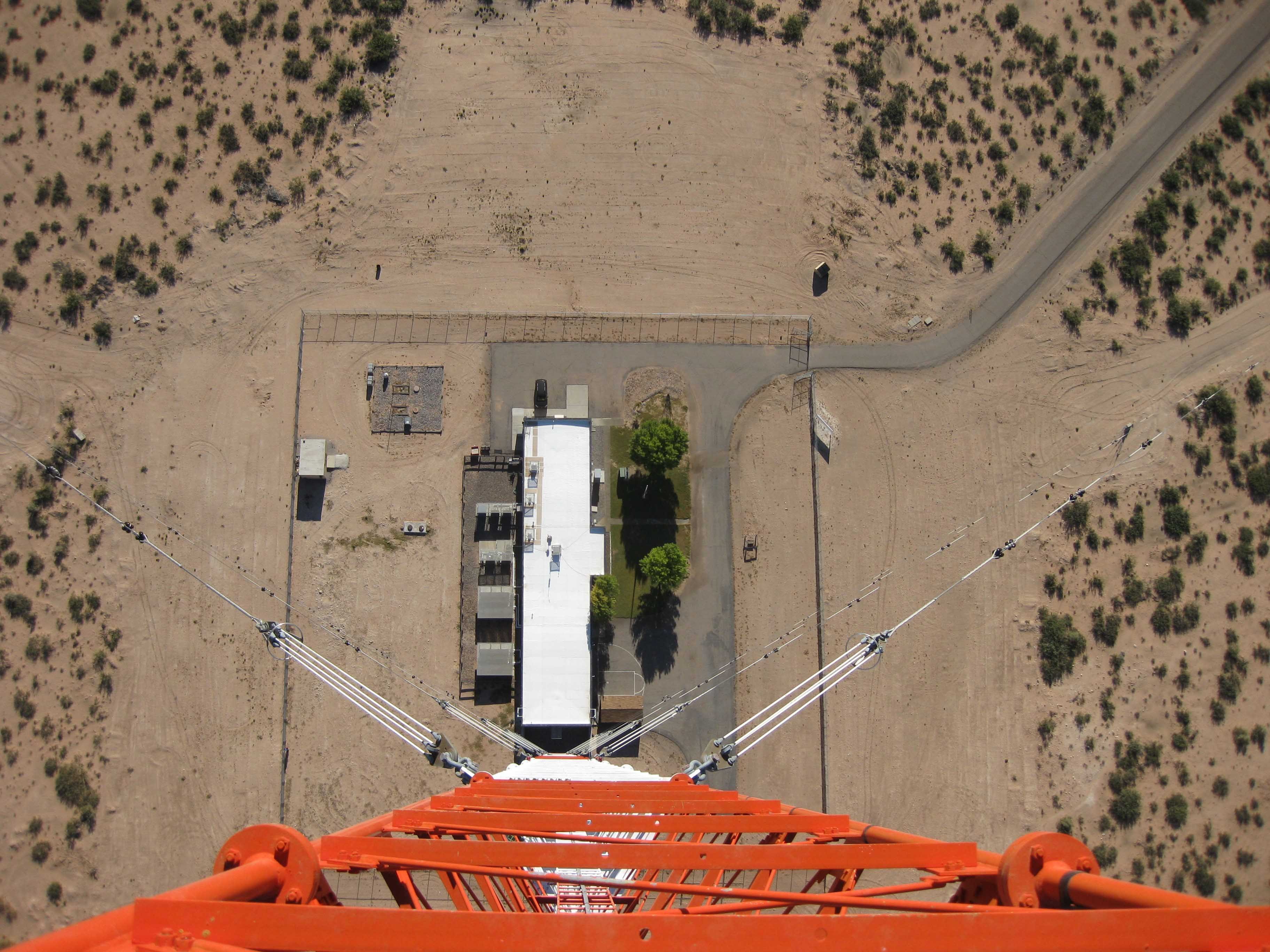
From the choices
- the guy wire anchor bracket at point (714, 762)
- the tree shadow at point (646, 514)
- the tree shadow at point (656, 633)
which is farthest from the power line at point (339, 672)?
the tree shadow at point (646, 514)

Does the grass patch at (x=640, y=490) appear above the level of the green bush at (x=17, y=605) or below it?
above

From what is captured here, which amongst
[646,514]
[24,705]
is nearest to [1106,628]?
[646,514]

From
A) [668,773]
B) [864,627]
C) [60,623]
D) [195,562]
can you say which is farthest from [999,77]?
[60,623]

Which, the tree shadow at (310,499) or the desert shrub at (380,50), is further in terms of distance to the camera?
the desert shrub at (380,50)

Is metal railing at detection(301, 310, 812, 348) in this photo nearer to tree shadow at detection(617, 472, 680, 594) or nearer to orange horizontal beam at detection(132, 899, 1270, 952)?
tree shadow at detection(617, 472, 680, 594)

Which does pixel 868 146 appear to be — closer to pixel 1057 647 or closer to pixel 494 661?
pixel 1057 647

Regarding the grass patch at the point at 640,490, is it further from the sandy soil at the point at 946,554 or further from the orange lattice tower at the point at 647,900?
the orange lattice tower at the point at 647,900

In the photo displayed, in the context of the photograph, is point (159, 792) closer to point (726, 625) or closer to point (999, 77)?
point (726, 625)
